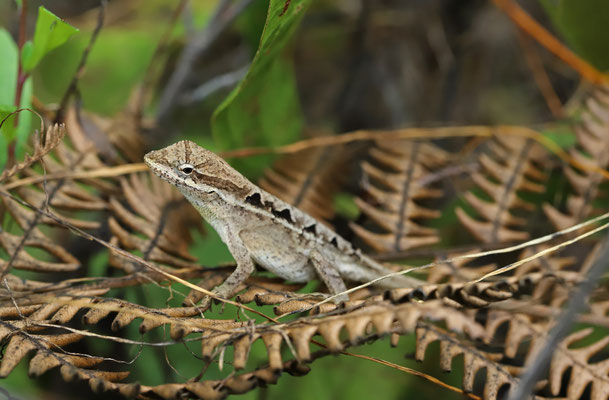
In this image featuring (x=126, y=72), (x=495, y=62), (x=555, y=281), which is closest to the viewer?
(x=555, y=281)

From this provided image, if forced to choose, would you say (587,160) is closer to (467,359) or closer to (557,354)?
(557,354)

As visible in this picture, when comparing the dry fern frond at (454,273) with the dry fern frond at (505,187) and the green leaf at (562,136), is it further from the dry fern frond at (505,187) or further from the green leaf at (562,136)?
the green leaf at (562,136)

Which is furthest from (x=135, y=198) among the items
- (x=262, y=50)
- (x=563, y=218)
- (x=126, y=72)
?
(x=563, y=218)

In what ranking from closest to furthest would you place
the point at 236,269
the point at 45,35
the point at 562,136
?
the point at 45,35 → the point at 236,269 → the point at 562,136

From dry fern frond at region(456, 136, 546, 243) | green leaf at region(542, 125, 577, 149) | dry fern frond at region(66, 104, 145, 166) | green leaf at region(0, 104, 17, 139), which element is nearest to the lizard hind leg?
dry fern frond at region(456, 136, 546, 243)

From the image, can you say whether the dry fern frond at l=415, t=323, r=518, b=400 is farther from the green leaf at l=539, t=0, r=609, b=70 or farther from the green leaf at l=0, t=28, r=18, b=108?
the green leaf at l=539, t=0, r=609, b=70

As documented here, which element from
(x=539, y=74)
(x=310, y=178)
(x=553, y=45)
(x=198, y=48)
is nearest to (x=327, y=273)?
(x=310, y=178)

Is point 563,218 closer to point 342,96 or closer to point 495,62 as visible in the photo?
point 342,96
